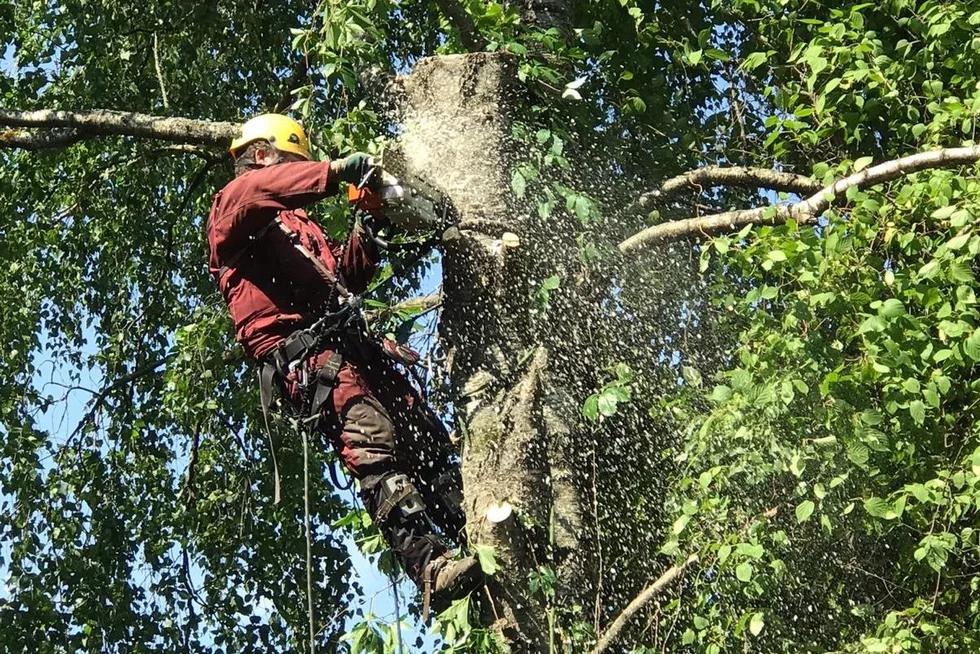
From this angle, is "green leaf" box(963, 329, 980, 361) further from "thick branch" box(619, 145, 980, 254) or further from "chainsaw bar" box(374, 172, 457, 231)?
"chainsaw bar" box(374, 172, 457, 231)

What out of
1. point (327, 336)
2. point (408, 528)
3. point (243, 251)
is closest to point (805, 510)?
point (408, 528)

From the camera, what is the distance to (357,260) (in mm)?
4387

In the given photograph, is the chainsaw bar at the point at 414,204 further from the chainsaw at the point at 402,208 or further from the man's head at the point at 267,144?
the man's head at the point at 267,144

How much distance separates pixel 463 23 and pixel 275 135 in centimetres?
73

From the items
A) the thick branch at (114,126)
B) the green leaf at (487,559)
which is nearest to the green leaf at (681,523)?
the green leaf at (487,559)

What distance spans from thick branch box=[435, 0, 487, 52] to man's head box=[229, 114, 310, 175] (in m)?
0.64

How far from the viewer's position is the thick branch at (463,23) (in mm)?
4488

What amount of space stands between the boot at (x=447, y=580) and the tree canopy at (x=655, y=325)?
7 centimetres

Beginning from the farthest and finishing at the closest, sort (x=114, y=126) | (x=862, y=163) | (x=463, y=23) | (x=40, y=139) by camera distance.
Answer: (x=40, y=139) → (x=114, y=126) → (x=463, y=23) → (x=862, y=163)

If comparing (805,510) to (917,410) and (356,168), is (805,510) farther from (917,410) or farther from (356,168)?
(356,168)

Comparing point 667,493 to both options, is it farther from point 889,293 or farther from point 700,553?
point 889,293

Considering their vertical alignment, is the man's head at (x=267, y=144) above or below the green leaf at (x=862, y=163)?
above

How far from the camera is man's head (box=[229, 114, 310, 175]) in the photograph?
454 cm

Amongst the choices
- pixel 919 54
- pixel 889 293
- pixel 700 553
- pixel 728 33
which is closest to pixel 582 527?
pixel 700 553
